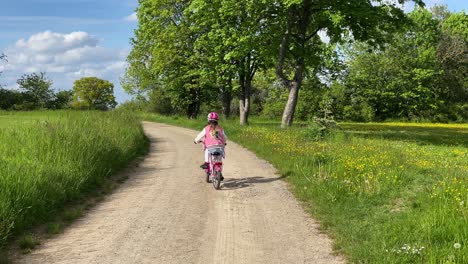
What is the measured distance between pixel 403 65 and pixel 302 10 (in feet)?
134

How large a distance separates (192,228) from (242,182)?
4488mm

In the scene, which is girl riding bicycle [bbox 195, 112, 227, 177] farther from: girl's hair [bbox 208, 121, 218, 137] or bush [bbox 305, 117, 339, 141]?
bush [bbox 305, 117, 339, 141]

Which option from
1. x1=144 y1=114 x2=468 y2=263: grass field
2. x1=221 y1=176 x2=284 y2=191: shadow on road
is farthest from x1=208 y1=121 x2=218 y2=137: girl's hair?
x1=144 y1=114 x2=468 y2=263: grass field

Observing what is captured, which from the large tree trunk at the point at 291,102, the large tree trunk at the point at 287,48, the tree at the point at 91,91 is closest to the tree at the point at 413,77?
the large tree trunk at the point at 287,48

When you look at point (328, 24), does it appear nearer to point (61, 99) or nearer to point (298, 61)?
point (298, 61)

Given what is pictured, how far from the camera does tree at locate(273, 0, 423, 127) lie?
23.2m

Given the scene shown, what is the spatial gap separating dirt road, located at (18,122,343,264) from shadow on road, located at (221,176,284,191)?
0.08 ft

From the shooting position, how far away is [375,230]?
22.5 feet

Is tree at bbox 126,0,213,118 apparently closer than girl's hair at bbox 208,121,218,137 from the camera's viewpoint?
No

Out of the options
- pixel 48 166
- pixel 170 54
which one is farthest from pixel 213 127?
pixel 170 54

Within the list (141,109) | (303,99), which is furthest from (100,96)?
(303,99)

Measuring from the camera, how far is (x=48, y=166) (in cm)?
971

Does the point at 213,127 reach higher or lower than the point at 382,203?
higher

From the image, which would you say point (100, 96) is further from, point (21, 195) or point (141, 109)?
point (21, 195)
